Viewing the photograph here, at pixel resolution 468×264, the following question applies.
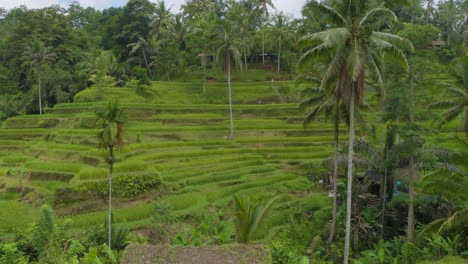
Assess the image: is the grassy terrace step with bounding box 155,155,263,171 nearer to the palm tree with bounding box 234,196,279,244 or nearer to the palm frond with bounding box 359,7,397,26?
the palm tree with bounding box 234,196,279,244

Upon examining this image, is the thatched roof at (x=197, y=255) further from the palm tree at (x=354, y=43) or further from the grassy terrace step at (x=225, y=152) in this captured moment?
the grassy terrace step at (x=225, y=152)

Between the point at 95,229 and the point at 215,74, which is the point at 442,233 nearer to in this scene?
the point at 95,229

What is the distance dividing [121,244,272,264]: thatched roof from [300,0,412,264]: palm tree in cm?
776

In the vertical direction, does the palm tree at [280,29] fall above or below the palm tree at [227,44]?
above

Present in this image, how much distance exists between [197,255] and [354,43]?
9.83m

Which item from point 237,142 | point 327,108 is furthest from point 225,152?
point 327,108

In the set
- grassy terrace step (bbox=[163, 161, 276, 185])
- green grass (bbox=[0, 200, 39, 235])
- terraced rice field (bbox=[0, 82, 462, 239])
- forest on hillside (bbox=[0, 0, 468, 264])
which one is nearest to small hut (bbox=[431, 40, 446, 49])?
forest on hillside (bbox=[0, 0, 468, 264])

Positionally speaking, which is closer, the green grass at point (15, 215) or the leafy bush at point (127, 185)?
the green grass at point (15, 215)

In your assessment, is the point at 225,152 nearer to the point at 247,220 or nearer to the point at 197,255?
the point at 247,220

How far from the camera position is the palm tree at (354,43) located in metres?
14.7

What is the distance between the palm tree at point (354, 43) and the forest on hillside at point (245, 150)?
57 mm

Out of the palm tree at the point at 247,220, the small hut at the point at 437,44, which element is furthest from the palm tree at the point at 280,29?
the palm tree at the point at 247,220

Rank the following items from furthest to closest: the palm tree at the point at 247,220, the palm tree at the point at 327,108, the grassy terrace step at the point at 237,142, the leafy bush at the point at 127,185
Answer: the grassy terrace step at the point at 237,142 → the leafy bush at the point at 127,185 → the palm tree at the point at 327,108 → the palm tree at the point at 247,220

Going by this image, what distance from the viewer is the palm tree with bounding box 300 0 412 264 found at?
48.2 ft
